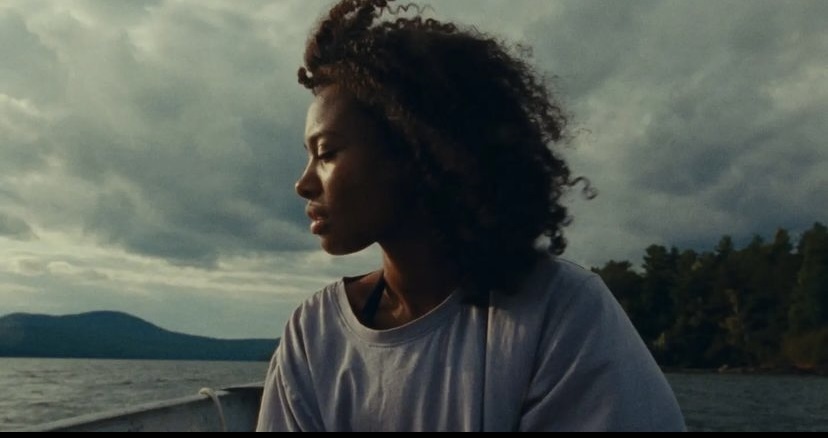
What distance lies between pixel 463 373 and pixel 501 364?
3.2 inches

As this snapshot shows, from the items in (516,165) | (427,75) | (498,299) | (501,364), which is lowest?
(501,364)

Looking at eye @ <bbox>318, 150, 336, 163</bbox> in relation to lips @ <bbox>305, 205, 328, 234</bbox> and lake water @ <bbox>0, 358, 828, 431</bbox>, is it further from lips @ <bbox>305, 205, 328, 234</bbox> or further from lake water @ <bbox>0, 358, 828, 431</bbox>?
lake water @ <bbox>0, 358, 828, 431</bbox>

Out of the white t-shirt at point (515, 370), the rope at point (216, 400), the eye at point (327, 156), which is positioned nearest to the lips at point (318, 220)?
the eye at point (327, 156)

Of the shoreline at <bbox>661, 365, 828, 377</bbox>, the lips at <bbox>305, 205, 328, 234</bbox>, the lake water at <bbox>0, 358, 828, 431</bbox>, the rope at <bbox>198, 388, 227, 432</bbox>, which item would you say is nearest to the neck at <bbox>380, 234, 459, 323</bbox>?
the lips at <bbox>305, 205, 328, 234</bbox>

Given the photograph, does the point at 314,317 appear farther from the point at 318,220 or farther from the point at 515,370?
the point at 515,370

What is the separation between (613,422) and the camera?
2109 mm

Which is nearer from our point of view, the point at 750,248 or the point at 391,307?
the point at 391,307

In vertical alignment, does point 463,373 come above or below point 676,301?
below

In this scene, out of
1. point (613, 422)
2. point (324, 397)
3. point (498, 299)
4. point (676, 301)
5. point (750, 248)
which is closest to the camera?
point (613, 422)

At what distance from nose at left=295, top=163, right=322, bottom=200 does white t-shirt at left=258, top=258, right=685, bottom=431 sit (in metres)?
0.33

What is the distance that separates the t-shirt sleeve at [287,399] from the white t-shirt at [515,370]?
2.7 inches

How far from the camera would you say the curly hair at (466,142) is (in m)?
2.29

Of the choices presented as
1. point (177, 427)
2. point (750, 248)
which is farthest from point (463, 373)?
point (750, 248)

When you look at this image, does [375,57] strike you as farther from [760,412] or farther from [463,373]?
[760,412]
